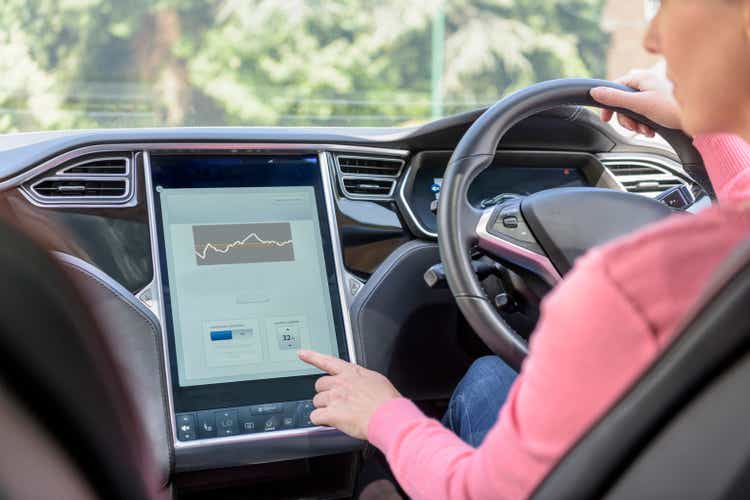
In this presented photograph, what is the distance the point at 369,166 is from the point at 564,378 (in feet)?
4.82

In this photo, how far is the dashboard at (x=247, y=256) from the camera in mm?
1954

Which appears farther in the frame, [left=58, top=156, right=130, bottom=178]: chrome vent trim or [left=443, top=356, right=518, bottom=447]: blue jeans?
[left=58, top=156, right=130, bottom=178]: chrome vent trim

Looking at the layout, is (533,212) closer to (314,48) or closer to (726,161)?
(726,161)

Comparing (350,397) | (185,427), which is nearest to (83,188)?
(185,427)

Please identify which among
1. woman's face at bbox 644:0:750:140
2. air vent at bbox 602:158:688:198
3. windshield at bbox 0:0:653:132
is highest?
woman's face at bbox 644:0:750:140

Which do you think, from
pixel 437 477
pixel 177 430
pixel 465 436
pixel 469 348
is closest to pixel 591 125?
pixel 469 348

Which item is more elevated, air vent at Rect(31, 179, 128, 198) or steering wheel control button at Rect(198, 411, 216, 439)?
air vent at Rect(31, 179, 128, 198)

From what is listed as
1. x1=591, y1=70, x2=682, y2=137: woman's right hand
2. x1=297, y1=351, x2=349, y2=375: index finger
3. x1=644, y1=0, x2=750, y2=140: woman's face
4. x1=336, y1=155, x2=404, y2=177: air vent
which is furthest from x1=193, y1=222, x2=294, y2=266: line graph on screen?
x1=644, y1=0, x2=750, y2=140: woman's face

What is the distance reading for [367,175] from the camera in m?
2.28

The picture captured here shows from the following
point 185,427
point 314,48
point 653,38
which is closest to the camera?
point 653,38

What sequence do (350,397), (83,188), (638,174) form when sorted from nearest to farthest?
(350,397), (83,188), (638,174)

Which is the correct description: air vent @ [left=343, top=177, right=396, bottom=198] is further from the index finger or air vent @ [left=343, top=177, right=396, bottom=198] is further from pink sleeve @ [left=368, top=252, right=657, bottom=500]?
pink sleeve @ [left=368, top=252, right=657, bottom=500]

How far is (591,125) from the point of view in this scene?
2.30 meters

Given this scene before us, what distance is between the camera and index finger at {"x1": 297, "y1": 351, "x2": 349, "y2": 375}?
5.15 feet
